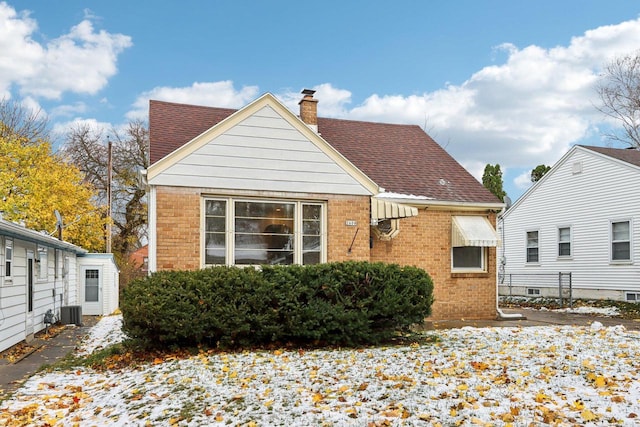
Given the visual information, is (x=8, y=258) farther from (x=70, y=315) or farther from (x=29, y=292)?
(x=70, y=315)

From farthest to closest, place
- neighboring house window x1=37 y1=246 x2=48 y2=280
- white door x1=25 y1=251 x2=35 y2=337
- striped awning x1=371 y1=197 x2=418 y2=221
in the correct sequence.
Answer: neighboring house window x1=37 y1=246 x2=48 y2=280 < white door x1=25 y1=251 x2=35 y2=337 < striped awning x1=371 y1=197 x2=418 y2=221

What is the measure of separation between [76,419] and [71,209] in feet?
80.0

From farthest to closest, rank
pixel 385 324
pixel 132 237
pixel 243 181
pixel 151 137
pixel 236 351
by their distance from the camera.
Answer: pixel 132 237
pixel 151 137
pixel 243 181
pixel 385 324
pixel 236 351

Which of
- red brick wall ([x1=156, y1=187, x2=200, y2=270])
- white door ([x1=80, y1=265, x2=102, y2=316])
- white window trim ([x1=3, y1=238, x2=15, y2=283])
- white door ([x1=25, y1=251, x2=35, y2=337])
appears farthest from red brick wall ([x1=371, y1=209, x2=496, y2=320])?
white door ([x1=80, y1=265, x2=102, y2=316])

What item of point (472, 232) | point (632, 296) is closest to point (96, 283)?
point (472, 232)

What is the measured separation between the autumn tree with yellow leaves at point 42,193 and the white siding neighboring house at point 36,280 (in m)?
3.18

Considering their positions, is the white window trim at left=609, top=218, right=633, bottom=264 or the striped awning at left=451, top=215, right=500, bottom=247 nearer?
the striped awning at left=451, top=215, right=500, bottom=247

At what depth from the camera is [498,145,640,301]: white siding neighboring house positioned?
20.7 metres

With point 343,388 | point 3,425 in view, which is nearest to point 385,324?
point 343,388

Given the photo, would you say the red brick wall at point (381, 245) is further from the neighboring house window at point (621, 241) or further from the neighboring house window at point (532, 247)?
the neighboring house window at point (532, 247)

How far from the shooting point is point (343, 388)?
6.77 m

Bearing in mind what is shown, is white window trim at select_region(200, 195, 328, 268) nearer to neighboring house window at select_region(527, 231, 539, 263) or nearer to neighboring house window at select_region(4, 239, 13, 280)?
neighboring house window at select_region(4, 239, 13, 280)

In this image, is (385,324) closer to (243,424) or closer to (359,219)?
(359,219)

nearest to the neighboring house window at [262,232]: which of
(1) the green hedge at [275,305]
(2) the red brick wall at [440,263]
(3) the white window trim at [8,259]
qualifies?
(1) the green hedge at [275,305]
